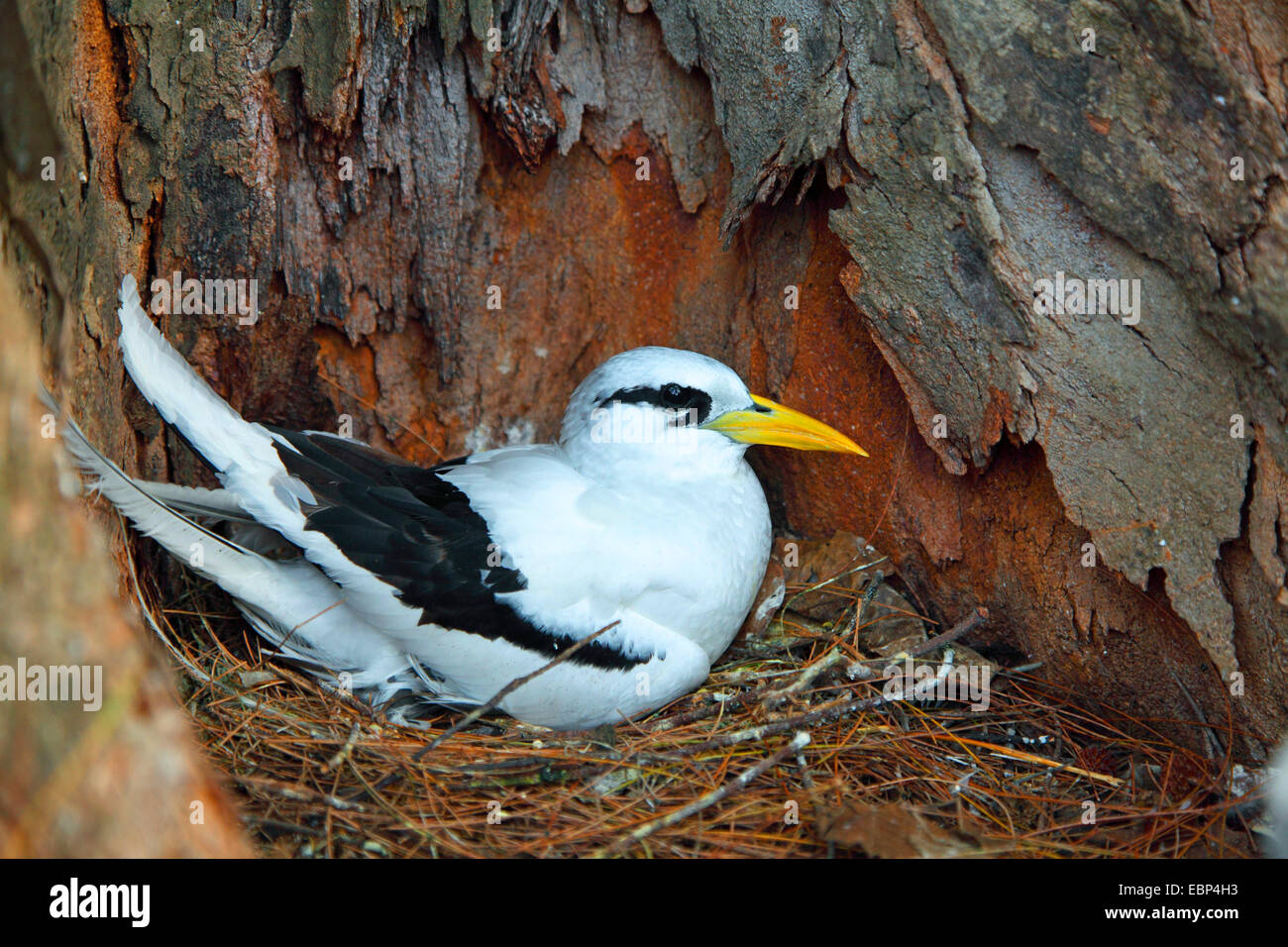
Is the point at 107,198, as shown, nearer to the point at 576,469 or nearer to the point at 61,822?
the point at 576,469

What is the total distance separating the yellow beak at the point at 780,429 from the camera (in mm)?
3803

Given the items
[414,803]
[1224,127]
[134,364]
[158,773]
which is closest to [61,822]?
[158,773]

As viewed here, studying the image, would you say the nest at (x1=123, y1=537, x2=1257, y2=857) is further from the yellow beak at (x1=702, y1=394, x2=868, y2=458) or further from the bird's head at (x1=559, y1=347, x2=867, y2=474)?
the bird's head at (x1=559, y1=347, x2=867, y2=474)

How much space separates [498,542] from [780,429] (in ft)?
3.92

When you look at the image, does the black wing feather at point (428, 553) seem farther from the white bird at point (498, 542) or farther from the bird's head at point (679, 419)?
the bird's head at point (679, 419)

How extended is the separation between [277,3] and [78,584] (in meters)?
2.70

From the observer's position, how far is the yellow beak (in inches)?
150

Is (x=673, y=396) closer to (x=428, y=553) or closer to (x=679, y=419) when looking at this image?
(x=679, y=419)

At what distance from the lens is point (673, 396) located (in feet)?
12.6

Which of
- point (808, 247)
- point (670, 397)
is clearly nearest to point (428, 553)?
point (670, 397)

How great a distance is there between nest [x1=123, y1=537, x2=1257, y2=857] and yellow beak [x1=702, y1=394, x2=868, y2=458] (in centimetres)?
62

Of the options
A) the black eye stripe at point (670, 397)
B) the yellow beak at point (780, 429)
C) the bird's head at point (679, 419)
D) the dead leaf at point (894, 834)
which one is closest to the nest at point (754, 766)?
the dead leaf at point (894, 834)

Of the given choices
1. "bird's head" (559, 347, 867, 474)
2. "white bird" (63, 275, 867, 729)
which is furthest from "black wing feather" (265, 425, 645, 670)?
"bird's head" (559, 347, 867, 474)

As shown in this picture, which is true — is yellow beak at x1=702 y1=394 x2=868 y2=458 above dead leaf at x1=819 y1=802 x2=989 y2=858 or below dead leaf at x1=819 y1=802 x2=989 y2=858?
above
